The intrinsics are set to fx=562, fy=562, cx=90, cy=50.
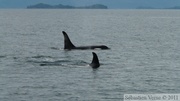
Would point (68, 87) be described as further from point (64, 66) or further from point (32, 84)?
point (64, 66)

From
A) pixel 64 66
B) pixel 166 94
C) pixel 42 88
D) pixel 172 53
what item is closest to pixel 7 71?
pixel 64 66

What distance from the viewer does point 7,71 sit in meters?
38.1

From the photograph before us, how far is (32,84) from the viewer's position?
32.6 m

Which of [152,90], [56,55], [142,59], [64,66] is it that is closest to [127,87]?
[152,90]

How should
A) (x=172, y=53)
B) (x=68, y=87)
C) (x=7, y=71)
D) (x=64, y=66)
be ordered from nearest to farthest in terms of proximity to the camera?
1. (x=68, y=87)
2. (x=7, y=71)
3. (x=64, y=66)
4. (x=172, y=53)

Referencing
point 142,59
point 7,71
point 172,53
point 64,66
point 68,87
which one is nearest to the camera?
point 68,87

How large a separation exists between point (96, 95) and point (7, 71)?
10.5m

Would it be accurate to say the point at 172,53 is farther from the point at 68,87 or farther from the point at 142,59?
the point at 68,87

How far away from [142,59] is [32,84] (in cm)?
1654

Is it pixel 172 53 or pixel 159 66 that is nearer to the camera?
pixel 159 66

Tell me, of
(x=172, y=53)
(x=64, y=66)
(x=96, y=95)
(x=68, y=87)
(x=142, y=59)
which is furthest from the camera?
(x=172, y=53)

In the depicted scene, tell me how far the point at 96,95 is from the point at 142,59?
1828 centimetres

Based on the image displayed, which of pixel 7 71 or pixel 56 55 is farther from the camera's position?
pixel 56 55

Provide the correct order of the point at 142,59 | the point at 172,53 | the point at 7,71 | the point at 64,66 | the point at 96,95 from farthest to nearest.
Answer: the point at 172,53 → the point at 142,59 → the point at 64,66 → the point at 7,71 → the point at 96,95
